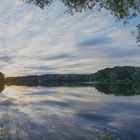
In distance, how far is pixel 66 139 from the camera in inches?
1142

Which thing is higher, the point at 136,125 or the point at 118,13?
the point at 118,13

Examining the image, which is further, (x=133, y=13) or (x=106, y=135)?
(x=133, y=13)

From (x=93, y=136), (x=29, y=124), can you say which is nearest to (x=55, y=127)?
(x=29, y=124)

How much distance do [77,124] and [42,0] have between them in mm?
19011

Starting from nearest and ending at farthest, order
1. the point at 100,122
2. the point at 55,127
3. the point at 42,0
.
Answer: the point at 42,0 → the point at 55,127 → the point at 100,122

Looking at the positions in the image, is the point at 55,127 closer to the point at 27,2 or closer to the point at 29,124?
the point at 29,124

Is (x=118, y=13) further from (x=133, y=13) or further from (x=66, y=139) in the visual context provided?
(x=66, y=139)

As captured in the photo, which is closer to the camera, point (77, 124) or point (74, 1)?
point (74, 1)

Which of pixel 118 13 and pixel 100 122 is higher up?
pixel 118 13

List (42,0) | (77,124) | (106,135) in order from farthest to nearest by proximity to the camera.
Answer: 1. (77,124)
2. (42,0)
3. (106,135)

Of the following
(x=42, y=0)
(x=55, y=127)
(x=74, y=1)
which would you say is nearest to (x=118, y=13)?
(x=74, y=1)

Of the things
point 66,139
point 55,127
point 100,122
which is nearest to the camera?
point 66,139

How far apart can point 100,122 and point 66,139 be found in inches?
483

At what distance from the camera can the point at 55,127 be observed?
117 ft
